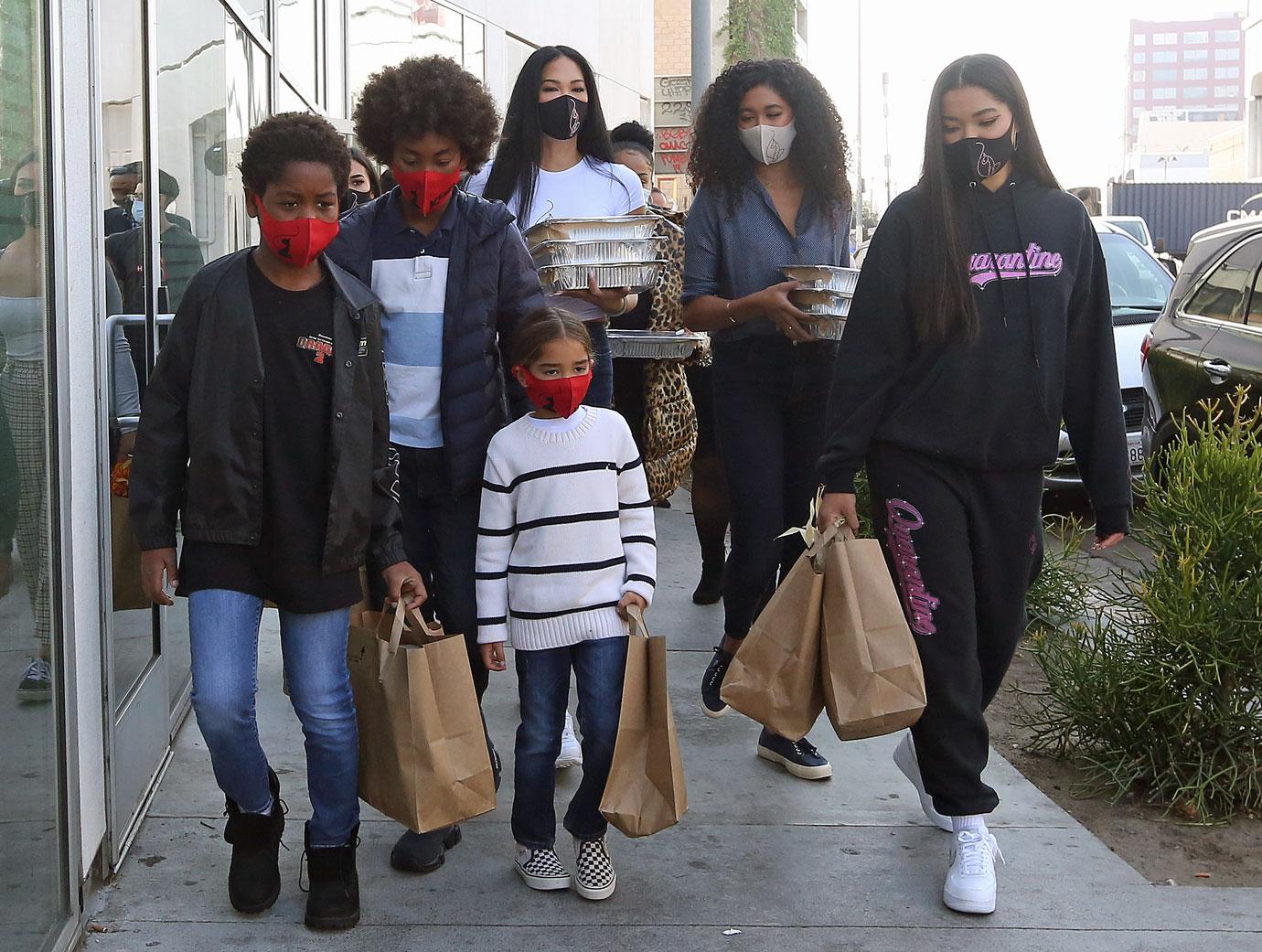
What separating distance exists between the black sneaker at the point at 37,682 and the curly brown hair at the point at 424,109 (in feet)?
4.84

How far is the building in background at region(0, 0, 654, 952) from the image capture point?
3.05 m

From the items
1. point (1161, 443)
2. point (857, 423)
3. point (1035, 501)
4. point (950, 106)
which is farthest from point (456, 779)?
point (1161, 443)

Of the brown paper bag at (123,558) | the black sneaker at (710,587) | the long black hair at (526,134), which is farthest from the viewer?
the black sneaker at (710,587)

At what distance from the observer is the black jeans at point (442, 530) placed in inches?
151

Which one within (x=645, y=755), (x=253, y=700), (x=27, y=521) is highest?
(x=27, y=521)

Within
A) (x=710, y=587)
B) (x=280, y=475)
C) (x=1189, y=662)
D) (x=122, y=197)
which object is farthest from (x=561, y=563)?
(x=710, y=587)

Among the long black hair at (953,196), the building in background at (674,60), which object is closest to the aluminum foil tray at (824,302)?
the long black hair at (953,196)

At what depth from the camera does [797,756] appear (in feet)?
15.6

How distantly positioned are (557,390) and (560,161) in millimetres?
1232

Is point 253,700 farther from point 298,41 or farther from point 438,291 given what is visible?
point 298,41

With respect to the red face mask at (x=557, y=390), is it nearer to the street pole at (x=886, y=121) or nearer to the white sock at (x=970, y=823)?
the white sock at (x=970, y=823)

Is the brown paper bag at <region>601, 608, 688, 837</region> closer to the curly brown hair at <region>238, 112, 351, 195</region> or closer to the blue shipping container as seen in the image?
the curly brown hair at <region>238, 112, 351, 195</region>

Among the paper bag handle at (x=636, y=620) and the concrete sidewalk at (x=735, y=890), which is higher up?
the paper bag handle at (x=636, y=620)

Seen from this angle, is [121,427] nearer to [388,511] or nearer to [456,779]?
[388,511]
